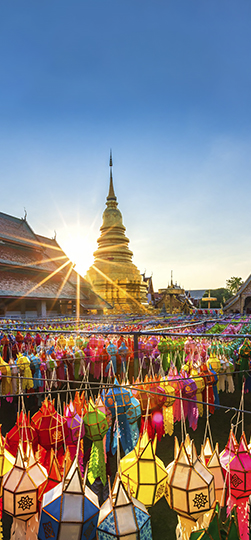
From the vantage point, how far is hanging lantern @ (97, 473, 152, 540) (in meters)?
1.59

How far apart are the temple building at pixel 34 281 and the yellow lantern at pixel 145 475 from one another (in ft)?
56.8

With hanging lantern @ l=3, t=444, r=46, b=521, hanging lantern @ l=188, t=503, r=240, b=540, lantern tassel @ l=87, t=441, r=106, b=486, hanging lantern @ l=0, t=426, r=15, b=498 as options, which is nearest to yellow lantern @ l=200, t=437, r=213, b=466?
hanging lantern @ l=188, t=503, r=240, b=540

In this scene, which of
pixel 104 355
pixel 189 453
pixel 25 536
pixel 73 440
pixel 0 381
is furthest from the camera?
pixel 104 355

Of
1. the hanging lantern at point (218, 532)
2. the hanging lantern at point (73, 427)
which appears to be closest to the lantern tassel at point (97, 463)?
the hanging lantern at point (73, 427)

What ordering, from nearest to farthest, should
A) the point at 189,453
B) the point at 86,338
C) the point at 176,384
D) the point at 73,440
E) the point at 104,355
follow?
the point at 189,453 → the point at 73,440 → the point at 176,384 → the point at 104,355 → the point at 86,338

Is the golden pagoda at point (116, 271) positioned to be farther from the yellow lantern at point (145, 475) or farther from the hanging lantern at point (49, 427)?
the yellow lantern at point (145, 475)

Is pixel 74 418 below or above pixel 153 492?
above

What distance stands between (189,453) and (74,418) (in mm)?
1299

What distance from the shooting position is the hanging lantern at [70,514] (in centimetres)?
165

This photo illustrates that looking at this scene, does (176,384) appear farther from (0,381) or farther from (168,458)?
(0,381)

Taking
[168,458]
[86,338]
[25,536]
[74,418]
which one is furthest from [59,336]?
[25,536]

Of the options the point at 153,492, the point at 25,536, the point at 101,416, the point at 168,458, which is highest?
the point at 101,416

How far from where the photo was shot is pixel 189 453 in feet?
6.73

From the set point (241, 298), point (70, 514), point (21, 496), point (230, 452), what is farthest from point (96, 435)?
point (241, 298)
